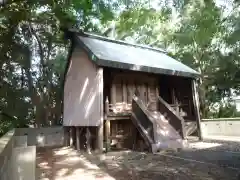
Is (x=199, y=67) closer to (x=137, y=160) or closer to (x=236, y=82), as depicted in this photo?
(x=236, y=82)

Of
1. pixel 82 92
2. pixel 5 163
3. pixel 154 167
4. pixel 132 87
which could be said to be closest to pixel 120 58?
pixel 132 87

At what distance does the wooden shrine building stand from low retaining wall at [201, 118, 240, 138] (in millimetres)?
Result: 2144

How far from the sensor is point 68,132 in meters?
14.2

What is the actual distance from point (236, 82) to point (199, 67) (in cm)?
373

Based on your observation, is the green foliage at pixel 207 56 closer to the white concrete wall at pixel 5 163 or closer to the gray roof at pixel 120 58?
the gray roof at pixel 120 58

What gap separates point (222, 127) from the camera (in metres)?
14.7

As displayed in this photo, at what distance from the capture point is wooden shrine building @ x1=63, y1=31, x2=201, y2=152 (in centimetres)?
1036

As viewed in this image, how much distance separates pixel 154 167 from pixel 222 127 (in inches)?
367

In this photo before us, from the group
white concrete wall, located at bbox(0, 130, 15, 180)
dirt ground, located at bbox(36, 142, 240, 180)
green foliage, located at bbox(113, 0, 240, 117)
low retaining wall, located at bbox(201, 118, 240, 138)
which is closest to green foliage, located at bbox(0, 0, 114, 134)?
green foliage, located at bbox(113, 0, 240, 117)

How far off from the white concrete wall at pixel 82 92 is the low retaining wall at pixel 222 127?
8548 millimetres

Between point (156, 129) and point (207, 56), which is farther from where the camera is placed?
point (207, 56)

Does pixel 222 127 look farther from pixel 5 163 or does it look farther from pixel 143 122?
pixel 5 163

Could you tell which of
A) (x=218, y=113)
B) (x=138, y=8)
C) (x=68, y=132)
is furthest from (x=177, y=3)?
(x=218, y=113)

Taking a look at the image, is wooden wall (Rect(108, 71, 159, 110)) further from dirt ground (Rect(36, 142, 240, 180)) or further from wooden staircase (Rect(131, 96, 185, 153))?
dirt ground (Rect(36, 142, 240, 180))
